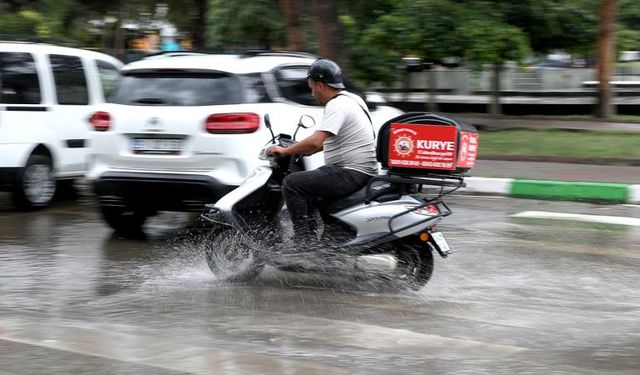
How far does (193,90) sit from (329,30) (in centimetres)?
729

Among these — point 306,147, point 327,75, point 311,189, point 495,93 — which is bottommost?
point 495,93

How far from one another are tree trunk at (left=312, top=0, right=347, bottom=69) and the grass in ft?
9.23

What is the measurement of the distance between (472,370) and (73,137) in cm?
797

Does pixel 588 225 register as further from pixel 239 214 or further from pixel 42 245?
pixel 42 245

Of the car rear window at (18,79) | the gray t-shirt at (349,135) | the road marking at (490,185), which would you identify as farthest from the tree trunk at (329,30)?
the gray t-shirt at (349,135)

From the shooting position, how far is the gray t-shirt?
6.92 m

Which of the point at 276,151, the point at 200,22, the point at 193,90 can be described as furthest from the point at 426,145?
the point at 200,22

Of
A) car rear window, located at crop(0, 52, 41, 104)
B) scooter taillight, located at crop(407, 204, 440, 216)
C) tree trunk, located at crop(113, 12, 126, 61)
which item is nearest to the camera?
scooter taillight, located at crop(407, 204, 440, 216)

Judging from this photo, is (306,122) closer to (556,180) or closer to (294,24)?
(556,180)

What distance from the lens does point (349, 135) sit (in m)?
7.00

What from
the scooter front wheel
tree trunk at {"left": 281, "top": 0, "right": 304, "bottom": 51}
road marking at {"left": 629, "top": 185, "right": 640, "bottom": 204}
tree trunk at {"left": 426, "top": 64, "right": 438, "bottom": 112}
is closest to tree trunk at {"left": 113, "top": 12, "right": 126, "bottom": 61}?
tree trunk at {"left": 426, "top": 64, "right": 438, "bottom": 112}

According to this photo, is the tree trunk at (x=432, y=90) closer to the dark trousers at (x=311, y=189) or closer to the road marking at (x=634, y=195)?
the road marking at (x=634, y=195)

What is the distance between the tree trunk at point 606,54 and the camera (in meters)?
21.6

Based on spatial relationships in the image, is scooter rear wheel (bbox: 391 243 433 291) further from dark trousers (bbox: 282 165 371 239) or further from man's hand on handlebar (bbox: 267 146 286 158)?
man's hand on handlebar (bbox: 267 146 286 158)
